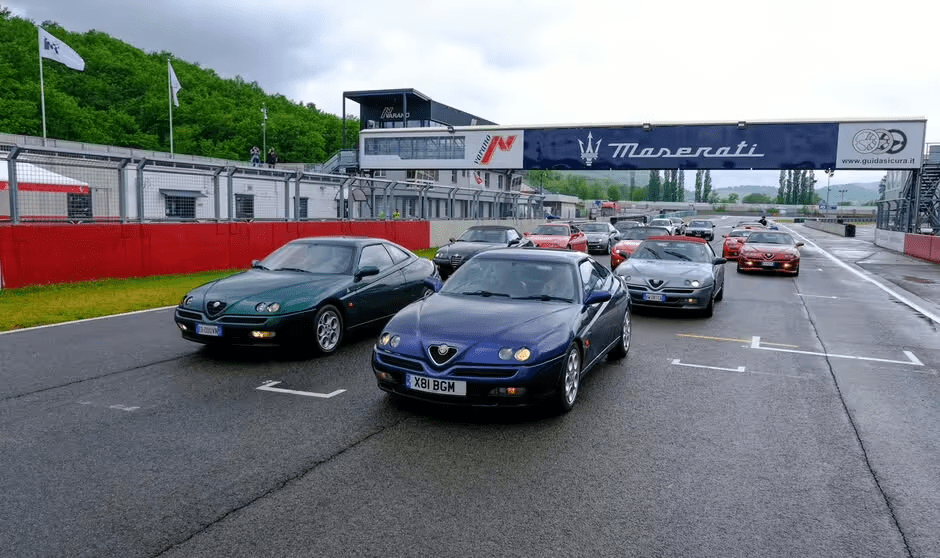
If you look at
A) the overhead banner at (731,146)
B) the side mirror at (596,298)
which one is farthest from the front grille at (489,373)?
the overhead banner at (731,146)

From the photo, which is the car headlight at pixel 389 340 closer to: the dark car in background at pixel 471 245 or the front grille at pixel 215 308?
the front grille at pixel 215 308

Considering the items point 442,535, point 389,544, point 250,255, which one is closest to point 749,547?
point 442,535

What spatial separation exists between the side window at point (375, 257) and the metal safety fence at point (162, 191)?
6.89m

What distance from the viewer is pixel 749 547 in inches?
139

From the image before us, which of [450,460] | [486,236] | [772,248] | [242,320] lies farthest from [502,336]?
[772,248]

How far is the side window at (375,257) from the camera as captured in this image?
355 inches

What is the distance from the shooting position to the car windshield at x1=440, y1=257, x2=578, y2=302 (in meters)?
6.70

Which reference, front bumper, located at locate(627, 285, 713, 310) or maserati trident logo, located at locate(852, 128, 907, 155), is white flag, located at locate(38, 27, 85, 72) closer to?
front bumper, located at locate(627, 285, 713, 310)

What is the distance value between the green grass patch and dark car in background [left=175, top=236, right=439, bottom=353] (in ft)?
12.2

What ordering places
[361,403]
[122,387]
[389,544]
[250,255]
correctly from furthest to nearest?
1. [250,255]
2. [122,387]
3. [361,403]
4. [389,544]

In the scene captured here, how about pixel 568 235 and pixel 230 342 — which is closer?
pixel 230 342

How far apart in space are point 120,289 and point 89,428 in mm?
8888

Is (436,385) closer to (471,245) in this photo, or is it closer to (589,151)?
(471,245)

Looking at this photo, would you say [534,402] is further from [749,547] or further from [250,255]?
[250,255]
